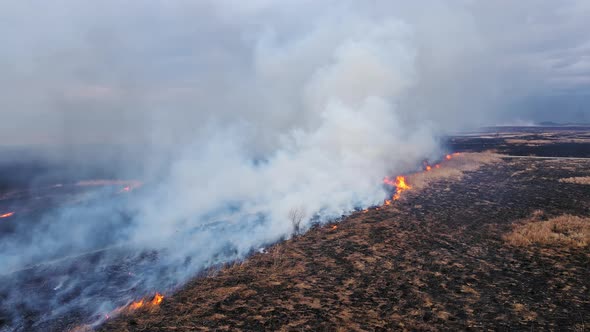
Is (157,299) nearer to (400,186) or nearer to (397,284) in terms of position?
(397,284)

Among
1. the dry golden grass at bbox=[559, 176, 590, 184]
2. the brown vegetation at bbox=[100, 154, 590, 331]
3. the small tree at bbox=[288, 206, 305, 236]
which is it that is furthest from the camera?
the dry golden grass at bbox=[559, 176, 590, 184]

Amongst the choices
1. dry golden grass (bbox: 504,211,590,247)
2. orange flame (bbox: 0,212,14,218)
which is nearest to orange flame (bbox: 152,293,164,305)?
dry golden grass (bbox: 504,211,590,247)

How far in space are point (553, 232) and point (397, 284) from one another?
378 inches

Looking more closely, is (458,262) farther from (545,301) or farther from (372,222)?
(372,222)

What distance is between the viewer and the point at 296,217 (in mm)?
19625

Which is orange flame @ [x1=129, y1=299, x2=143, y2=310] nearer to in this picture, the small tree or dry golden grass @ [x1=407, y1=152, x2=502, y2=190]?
the small tree

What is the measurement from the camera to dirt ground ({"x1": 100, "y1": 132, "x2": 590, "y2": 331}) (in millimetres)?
9047

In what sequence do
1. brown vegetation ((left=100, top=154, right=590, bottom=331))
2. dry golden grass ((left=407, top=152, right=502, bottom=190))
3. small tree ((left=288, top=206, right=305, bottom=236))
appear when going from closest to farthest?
brown vegetation ((left=100, top=154, right=590, bottom=331))
small tree ((left=288, top=206, right=305, bottom=236))
dry golden grass ((left=407, top=152, right=502, bottom=190))

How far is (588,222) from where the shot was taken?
16672mm

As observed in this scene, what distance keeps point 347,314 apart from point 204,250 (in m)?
8.43

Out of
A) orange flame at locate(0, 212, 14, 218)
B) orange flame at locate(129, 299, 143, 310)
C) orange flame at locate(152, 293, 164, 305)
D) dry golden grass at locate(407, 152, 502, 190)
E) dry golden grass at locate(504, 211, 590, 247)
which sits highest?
orange flame at locate(0, 212, 14, 218)

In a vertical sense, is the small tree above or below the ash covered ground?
above

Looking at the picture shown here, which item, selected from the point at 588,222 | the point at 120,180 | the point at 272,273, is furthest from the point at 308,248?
the point at 120,180

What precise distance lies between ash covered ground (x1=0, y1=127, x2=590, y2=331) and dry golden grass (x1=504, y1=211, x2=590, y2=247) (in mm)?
324
